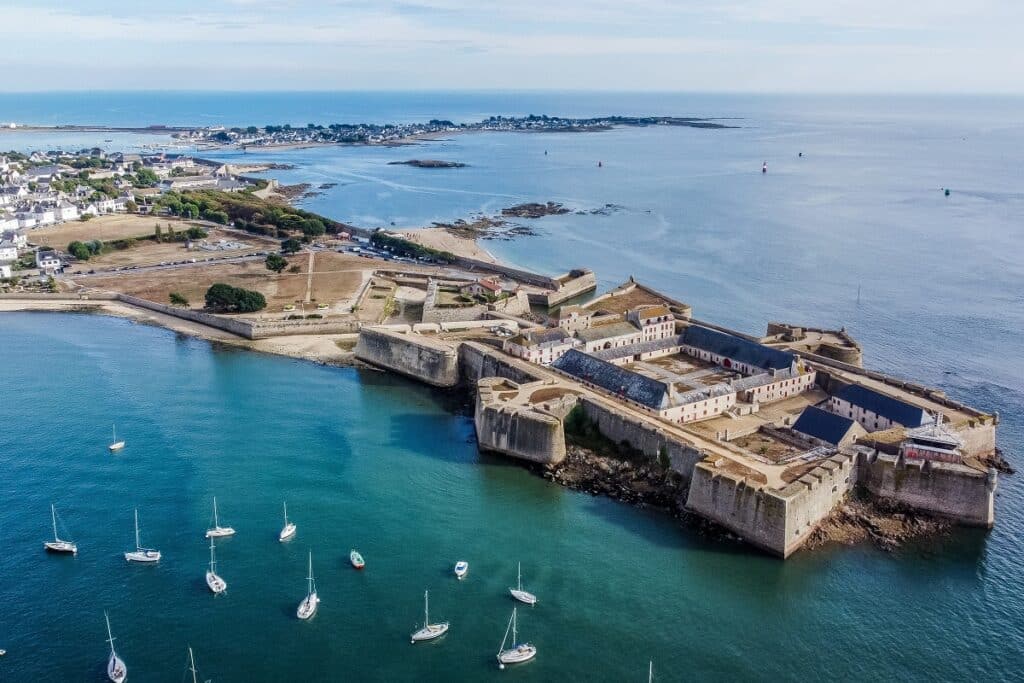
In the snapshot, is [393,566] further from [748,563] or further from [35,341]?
[35,341]

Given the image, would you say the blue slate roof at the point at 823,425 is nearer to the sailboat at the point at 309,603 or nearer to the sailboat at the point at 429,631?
the sailboat at the point at 429,631

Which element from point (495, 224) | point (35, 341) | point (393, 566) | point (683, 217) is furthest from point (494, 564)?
point (683, 217)

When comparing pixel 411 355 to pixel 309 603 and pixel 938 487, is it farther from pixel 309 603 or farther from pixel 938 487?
pixel 938 487

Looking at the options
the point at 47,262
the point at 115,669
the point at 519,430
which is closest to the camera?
the point at 115,669

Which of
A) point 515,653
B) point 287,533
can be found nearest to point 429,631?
point 515,653

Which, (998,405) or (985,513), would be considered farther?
(998,405)

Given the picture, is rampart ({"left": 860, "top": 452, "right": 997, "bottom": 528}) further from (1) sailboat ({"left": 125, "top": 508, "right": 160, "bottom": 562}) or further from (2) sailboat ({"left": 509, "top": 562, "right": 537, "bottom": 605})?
(1) sailboat ({"left": 125, "top": 508, "right": 160, "bottom": 562})
